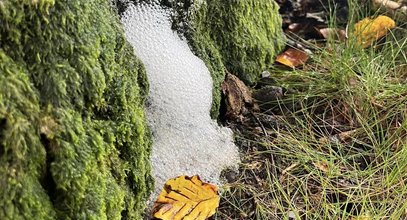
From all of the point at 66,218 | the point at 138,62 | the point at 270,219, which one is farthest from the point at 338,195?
the point at 66,218

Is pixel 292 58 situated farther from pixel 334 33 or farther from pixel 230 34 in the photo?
pixel 230 34

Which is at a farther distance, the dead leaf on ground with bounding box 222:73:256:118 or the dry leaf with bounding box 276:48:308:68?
the dry leaf with bounding box 276:48:308:68

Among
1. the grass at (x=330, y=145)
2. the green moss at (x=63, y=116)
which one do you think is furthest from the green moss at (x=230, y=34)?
the green moss at (x=63, y=116)

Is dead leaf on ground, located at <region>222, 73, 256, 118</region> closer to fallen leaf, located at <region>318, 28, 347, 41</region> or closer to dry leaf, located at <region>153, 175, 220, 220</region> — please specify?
dry leaf, located at <region>153, 175, 220, 220</region>

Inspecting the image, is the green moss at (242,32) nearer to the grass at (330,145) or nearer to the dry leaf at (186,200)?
the grass at (330,145)

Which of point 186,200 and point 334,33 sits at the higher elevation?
point 334,33

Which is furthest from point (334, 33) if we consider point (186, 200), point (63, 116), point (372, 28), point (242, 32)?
point (63, 116)

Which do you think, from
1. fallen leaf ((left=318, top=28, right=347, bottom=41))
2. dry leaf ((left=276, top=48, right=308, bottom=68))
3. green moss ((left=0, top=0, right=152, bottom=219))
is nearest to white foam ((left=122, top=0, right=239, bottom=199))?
green moss ((left=0, top=0, right=152, bottom=219))
